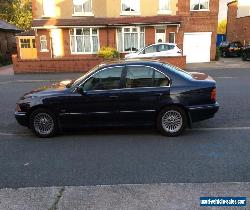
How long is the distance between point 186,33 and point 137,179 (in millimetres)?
22868

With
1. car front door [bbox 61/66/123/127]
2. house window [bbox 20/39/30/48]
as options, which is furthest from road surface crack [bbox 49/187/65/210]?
house window [bbox 20/39/30/48]

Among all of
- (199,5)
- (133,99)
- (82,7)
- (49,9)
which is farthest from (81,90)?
(199,5)

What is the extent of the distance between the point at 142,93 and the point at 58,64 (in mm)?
14228

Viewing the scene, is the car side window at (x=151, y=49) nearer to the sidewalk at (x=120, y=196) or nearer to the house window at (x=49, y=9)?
the house window at (x=49, y=9)

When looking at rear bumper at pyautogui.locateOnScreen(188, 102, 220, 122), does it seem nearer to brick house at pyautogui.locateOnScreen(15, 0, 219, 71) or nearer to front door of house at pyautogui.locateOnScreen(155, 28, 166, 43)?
brick house at pyautogui.locateOnScreen(15, 0, 219, 71)

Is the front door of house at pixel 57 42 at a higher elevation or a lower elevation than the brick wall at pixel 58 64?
higher

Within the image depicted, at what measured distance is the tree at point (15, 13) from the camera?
42.6 meters

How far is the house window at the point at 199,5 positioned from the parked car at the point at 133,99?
816 inches

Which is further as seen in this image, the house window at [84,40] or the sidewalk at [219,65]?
the house window at [84,40]

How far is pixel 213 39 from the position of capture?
26.0 metres

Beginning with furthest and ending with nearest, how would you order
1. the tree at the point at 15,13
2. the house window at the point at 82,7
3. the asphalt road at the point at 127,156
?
1. the tree at the point at 15,13
2. the house window at the point at 82,7
3. the asphalt road at the point at 127,156

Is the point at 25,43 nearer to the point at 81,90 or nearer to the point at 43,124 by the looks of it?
the point at 43,124

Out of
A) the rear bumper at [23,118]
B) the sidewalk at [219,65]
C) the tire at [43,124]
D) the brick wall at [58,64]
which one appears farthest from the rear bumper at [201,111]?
the sidewalk at [219,65]

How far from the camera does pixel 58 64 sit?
19.7 m
